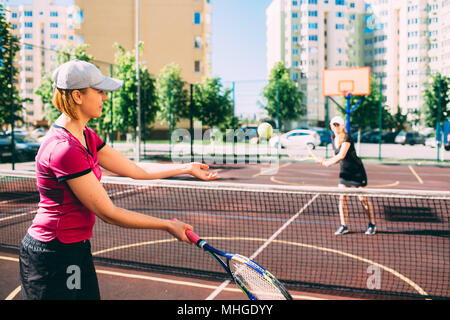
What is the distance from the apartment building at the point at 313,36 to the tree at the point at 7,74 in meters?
70.3

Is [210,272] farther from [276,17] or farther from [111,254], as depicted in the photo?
[276,17]

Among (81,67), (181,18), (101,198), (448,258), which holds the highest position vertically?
(181,18)

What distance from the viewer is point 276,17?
289ft

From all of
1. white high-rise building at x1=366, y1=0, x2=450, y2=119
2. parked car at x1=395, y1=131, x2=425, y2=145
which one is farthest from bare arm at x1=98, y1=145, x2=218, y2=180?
white high-rise building at x1=366, y1=0, x2=450, y2=119

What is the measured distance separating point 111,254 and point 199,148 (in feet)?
67.2

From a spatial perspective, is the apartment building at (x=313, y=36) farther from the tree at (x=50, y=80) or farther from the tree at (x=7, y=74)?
the tree at (x=7, y=74)

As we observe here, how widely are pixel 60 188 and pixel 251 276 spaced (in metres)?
1.31

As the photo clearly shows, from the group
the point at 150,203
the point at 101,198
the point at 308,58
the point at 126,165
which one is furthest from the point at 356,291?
the point at 308,58

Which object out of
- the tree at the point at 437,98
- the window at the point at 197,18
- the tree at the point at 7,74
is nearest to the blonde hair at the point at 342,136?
the tree at the point at 7,74

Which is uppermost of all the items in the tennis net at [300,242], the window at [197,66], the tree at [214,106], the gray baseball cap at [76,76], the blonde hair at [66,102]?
the window at [197,66]

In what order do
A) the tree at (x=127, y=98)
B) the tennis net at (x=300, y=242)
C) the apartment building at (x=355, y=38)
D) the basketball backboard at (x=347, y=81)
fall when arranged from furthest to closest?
1. the apartment building at (x=355, y=38)
2. the tree at (x=127, y=98)
3. the basketball backboard at (x=347, y=81)
4. the tennis net at (x=300, y=242)

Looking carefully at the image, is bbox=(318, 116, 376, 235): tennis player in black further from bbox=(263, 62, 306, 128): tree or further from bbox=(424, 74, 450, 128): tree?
bbox=(424, 74, 450, 128): tree

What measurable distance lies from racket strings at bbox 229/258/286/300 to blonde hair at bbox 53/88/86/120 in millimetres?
1322

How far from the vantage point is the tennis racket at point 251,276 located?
2545 mm
